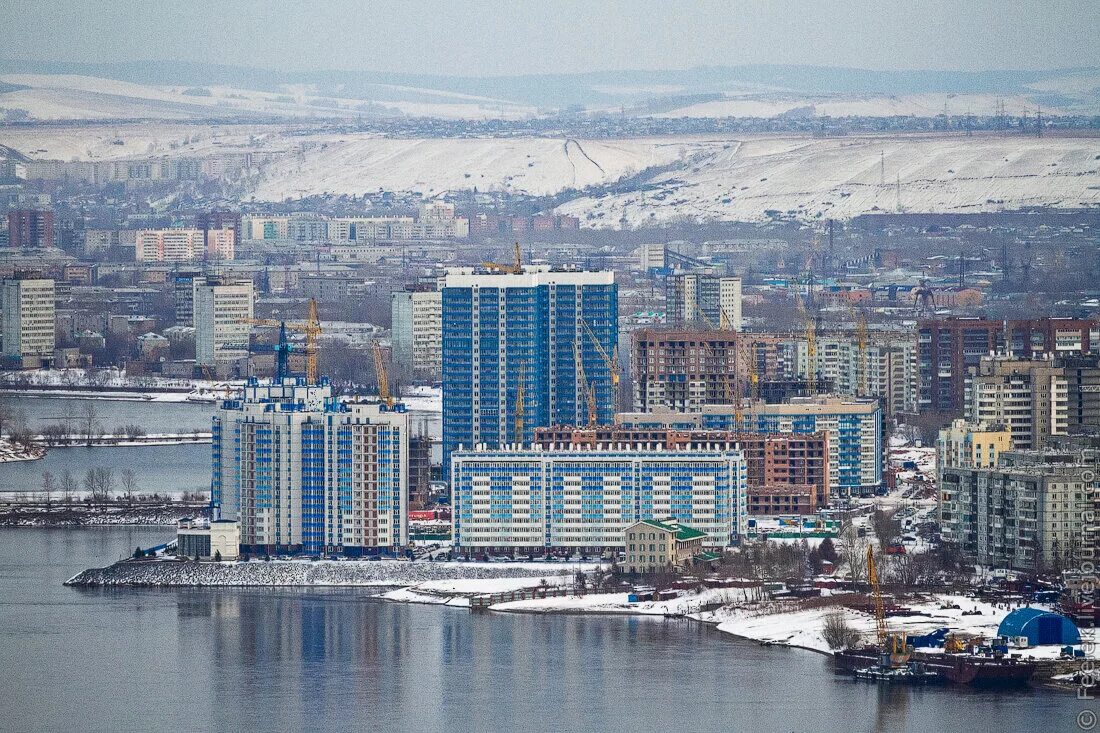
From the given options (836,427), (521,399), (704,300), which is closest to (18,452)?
(521,399)

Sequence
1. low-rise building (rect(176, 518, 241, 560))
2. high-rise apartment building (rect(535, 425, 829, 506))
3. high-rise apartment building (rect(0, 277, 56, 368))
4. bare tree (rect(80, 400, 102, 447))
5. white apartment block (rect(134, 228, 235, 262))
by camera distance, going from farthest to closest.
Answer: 1. white apartment block (rect(134, 228, 235, 262))
2. high-rise apartment building (rect(0, 277, 56, 368))
3. bare tree (rect(80, 400, 102, 447))
4. high-rise apartment building (rect(535, 425, 829, 506))
5. low-rise building (rect(176, 518, 241, 560))

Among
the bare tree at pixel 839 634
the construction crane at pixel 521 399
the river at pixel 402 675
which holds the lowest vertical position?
the river at pixel 402 675

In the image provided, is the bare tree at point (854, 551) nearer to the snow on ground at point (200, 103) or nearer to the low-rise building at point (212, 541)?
the low-rise building at point (212, 541)

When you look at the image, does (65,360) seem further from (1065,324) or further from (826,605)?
(826,605)

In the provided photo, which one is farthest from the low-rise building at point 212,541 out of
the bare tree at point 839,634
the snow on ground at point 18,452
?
the snow on ground at point 18,452

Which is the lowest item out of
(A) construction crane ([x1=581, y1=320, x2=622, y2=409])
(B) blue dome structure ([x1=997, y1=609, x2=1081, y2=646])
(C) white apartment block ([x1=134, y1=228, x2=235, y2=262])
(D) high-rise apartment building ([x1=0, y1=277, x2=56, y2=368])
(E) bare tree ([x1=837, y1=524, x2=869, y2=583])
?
(B) blue dome structure ([x1=997, y1=609, x2=1081, y2=646])

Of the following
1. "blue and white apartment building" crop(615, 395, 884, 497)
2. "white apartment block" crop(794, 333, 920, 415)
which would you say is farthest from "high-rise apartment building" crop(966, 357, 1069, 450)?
"white apartment block" crop(794, 333, 920, 415)

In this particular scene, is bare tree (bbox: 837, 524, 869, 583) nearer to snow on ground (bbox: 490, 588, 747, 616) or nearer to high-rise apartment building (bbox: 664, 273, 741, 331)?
snow on ground (bbox: 490, 588, 747, 616)

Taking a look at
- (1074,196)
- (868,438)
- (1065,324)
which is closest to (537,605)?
(868,438)
